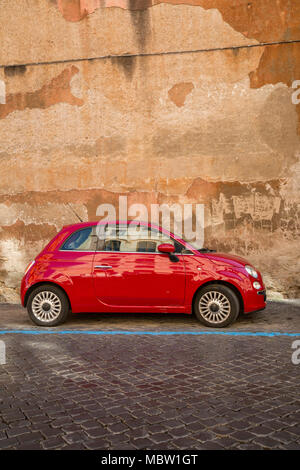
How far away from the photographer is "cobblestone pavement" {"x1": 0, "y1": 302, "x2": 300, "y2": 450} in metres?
3.01

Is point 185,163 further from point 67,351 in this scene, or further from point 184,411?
point 184,411

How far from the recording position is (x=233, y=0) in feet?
30.5

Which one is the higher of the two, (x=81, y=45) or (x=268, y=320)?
(x=81, y=45)

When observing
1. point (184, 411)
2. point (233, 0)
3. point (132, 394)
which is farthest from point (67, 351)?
point (233, 0)

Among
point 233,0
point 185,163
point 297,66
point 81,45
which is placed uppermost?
point 233,0

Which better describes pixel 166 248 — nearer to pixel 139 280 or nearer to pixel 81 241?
pixel 139 280

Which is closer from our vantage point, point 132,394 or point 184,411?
point 184,411

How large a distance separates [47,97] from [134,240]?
5.06 meters

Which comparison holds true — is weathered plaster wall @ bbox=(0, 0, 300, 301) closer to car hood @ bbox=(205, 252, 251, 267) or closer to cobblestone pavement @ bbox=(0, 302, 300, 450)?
car hood @ bbox=(205, 252, 251, 267)

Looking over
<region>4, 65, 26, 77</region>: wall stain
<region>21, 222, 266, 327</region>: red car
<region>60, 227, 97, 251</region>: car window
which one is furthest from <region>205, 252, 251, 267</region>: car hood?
<region>4, 65, 26, 77</region>: wall stain

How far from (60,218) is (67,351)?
505cm

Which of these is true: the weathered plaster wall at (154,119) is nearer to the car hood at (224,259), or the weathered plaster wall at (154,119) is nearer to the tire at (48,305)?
the car hood at (224,259)

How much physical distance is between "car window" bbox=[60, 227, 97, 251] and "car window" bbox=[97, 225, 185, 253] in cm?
13

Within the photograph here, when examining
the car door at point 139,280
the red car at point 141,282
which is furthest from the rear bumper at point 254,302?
the car door at point 139,280
